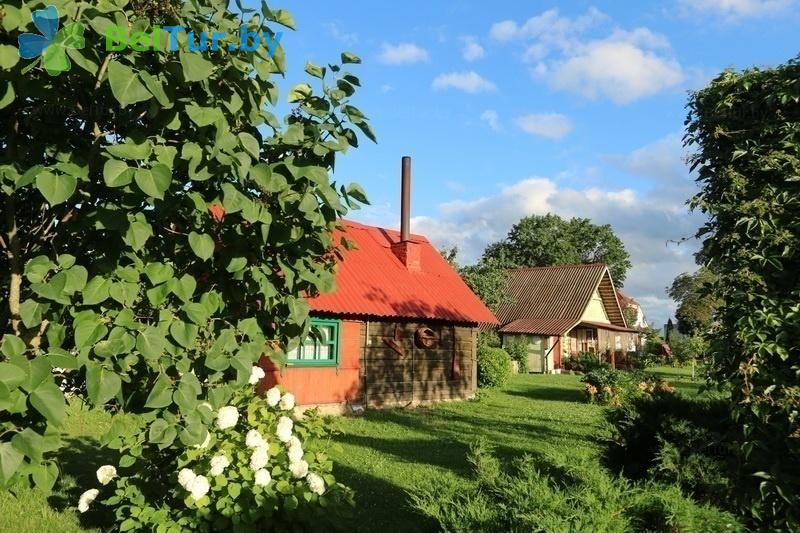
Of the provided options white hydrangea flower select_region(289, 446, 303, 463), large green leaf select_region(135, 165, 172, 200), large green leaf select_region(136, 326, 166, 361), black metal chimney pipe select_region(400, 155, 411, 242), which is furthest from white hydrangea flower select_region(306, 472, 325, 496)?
black metal chimney pipe select_region(400, 155, 411, 242)

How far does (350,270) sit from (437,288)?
10.6 ft

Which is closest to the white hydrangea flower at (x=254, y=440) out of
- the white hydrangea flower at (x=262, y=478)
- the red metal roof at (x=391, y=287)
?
the white hydrangea flower at (x=262, y=478)

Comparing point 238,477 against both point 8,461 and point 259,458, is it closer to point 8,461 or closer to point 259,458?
point 259,458

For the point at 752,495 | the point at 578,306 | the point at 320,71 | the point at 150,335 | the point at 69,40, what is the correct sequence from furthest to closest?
the point at 578,306 → the point at 752,495 → the point at 320,71 → the point at 150,335 → the point at 69,40

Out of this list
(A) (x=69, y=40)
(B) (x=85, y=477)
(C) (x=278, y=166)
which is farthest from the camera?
(B) (x=85, y=477)

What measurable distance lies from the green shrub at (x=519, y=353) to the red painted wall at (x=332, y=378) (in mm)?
18095

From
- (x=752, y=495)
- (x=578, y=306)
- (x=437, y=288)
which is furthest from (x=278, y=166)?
(x=578, y=306)

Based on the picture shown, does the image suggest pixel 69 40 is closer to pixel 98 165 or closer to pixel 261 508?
pixel 98 165

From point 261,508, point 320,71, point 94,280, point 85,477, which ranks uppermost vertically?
point 320,71

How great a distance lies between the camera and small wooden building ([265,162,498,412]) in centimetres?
1362

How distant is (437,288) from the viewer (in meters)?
17.5

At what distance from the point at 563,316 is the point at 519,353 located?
4380 millimetres

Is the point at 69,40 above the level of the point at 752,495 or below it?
above

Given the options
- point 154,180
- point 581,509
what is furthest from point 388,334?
point 154,180
